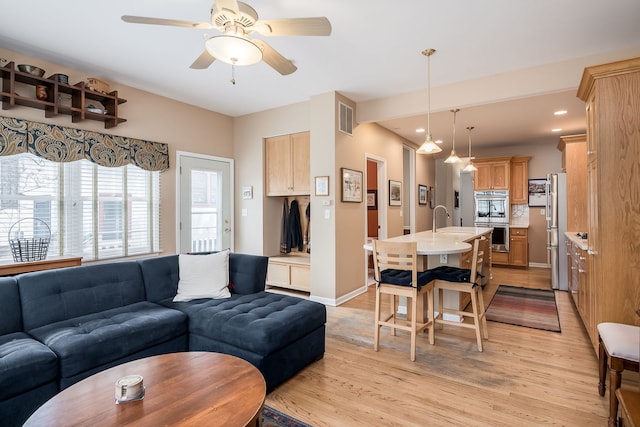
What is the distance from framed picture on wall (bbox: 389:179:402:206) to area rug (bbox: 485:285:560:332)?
6.99ft

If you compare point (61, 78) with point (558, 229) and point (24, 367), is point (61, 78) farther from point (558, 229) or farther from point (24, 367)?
point (558, 229)

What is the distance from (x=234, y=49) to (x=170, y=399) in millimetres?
1814

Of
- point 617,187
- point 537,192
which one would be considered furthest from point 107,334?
point 537,192

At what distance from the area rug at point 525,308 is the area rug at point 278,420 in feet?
8.94

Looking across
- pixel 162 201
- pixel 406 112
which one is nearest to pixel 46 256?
pixel 162 201

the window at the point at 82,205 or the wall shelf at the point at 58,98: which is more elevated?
the wall shelf at the point at 58,98

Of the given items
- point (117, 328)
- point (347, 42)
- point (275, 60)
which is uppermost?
point (347, 42)

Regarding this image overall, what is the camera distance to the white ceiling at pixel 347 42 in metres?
2.52

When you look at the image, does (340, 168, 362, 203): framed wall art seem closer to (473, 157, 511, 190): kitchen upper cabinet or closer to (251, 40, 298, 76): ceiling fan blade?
(251, 40, 298, 76): ceiling fan blade

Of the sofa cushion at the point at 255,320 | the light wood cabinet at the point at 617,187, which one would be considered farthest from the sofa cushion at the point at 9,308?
the light wood cabinet at the point at 617,187

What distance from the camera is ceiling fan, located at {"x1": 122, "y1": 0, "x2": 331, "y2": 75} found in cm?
184

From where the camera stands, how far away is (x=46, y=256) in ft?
10.9

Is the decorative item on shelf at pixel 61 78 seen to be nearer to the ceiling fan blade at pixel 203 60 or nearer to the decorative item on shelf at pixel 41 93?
the decorative item on shelf at pixel 41 93

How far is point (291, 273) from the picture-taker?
16.3 feet
